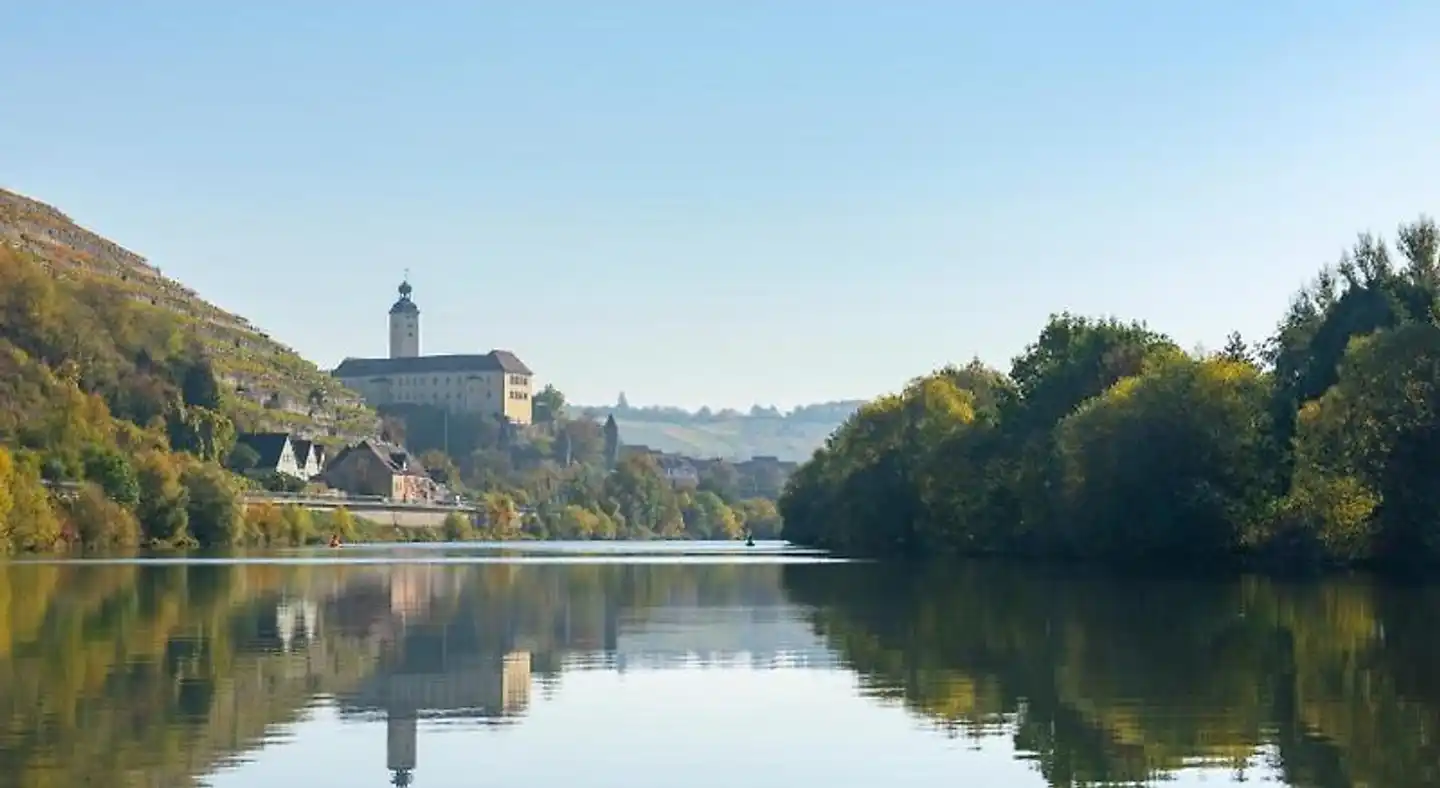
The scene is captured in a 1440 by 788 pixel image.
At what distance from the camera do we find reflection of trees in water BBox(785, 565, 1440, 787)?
20.5 m

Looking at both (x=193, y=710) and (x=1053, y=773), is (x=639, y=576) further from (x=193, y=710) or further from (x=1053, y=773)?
(x=1053, y=773)

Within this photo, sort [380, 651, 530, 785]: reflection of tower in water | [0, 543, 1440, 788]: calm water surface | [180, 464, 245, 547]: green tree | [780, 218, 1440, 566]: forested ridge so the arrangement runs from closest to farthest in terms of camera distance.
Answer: [0, 543, 1440, 788]: calm water surface, [380, 651, 530, 785]: reflection of tower in water, [780, 218, 1440, 566]: forested ridge, [180, 464, 245, 547]: green tree

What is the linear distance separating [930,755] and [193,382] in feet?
490

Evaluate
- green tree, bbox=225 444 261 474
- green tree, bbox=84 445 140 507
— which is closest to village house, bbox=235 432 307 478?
green tree, bbox=225 444 261 474

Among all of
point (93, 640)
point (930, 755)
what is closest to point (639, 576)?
point (93, 640)

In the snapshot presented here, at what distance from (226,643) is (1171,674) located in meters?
16.6

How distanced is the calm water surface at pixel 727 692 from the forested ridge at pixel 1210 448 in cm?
1514

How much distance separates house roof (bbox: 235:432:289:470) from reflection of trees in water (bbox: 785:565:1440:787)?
14350cm

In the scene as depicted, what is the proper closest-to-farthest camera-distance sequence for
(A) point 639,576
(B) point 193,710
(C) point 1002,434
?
(B) point 193,710 < (A) point 639,576 < (C) point 1002,434

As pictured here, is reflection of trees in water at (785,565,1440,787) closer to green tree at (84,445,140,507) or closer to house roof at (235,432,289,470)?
green tree at (84,445,140,507)

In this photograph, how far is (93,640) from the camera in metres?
36.1

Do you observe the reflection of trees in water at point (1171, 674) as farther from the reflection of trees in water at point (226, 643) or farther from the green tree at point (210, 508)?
the green tree at point (210, 508)

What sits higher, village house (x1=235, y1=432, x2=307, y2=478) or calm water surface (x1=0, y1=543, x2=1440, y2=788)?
village house (x1=235, y1=432, x2=307, y2=478)

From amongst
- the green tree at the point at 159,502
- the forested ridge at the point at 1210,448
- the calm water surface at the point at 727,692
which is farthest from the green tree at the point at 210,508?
the calm water surface at the point at 727,692
